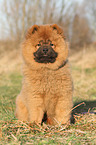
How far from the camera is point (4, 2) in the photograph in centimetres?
1565

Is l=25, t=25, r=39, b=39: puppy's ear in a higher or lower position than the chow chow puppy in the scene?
higher

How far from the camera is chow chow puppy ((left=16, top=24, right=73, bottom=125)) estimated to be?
315cm

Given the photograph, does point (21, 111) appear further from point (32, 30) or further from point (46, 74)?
point (32, 30)

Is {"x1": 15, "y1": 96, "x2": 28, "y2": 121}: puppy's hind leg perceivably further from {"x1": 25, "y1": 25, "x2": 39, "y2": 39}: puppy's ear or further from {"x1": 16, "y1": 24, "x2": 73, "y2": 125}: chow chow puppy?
{"x1": 25, "y1": 25, "x2": 39, "y2": 39}: puppy's ear

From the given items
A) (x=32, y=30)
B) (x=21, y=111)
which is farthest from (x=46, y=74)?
(x=21, y=111)

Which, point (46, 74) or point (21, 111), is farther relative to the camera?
point (21, 111)

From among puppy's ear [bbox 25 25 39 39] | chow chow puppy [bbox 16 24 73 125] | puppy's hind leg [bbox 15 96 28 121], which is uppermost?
puppy's ear [bbox 25 25 39 39]

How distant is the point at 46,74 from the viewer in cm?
321

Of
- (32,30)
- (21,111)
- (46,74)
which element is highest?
(32,30)

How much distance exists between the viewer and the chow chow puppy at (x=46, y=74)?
3145 millimetres

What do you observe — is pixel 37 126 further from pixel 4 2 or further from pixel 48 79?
pixel 4 2

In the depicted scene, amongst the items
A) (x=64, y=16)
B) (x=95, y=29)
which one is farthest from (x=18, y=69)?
(x=95, y=29)

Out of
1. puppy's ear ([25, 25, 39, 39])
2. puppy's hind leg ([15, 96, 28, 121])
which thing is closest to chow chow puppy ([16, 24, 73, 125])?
puppy's ear ([25, 25, 39, 39])

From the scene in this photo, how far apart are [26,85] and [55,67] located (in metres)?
0.64
